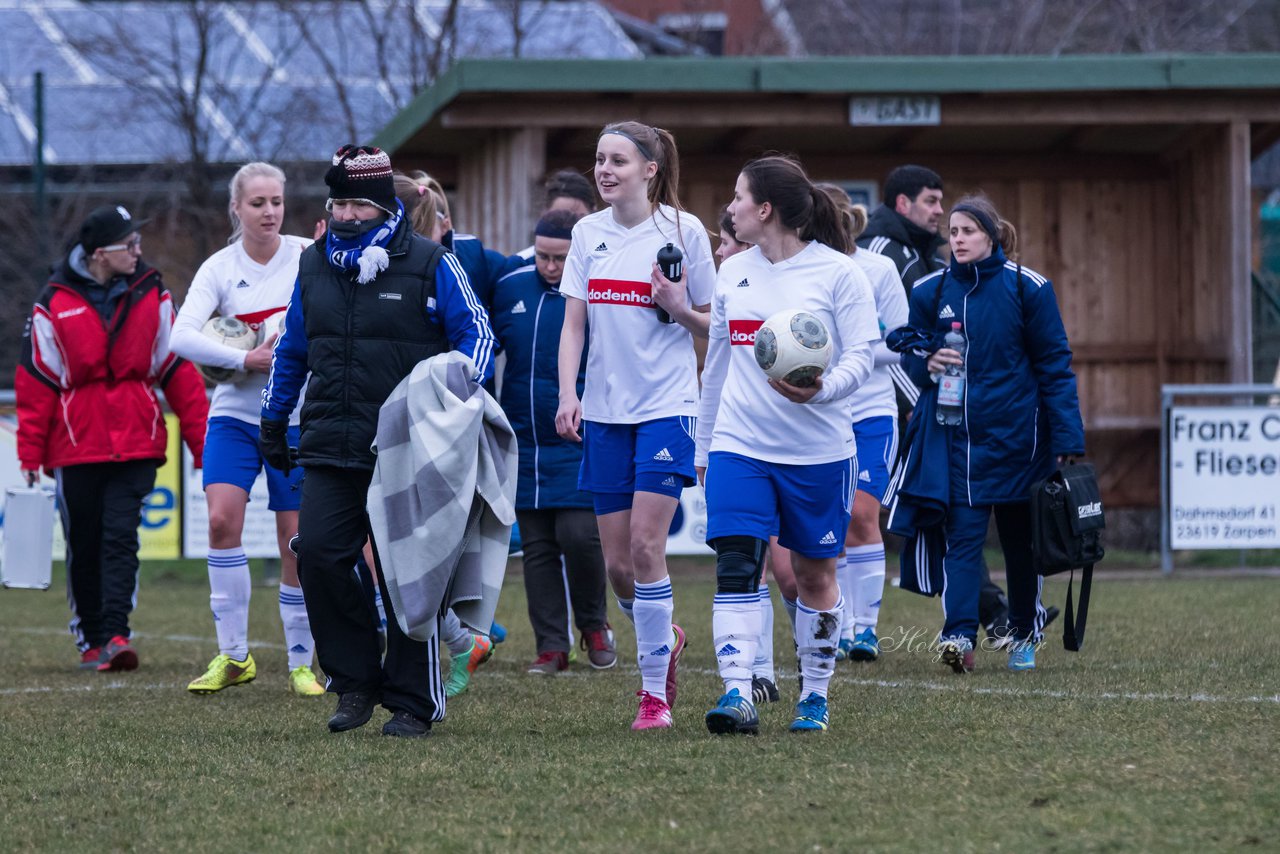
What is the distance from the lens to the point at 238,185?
317 inches

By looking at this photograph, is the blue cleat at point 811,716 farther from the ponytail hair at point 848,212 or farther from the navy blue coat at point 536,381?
the navy blue coat at point 536,381

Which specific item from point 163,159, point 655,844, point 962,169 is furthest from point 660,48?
point 655,844

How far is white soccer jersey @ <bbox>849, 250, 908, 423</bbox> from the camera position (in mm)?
8172

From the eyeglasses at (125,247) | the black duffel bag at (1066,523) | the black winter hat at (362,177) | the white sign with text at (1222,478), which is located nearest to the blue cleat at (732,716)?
the black winter hat at (362,177)

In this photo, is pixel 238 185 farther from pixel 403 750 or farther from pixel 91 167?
pixel 91 167

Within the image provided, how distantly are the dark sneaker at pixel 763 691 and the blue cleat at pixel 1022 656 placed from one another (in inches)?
51.5

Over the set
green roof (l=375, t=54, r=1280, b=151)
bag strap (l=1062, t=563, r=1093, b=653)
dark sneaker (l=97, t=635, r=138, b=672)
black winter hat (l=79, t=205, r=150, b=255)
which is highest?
green roof (l=375, t=54, r=1280, b=151)

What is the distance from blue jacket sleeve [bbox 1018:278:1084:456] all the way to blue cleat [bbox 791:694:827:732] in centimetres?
213

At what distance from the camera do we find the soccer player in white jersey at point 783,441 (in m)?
5.94

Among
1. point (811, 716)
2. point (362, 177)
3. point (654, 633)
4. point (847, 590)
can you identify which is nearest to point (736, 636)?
point (811, 716)

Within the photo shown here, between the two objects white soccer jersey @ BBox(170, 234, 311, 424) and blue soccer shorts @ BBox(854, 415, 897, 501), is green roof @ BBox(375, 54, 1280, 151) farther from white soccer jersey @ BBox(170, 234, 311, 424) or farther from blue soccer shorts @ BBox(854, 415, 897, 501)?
blue soccer shorts @ BBox(854, 415, 897, 501)

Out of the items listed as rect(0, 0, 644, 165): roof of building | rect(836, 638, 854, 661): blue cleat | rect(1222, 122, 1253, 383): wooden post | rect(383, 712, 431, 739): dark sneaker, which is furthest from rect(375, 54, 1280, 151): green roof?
rect(0, 0, 644, 165): roof of building

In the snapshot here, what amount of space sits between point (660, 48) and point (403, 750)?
2596 centimetres

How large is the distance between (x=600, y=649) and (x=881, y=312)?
199 cm
